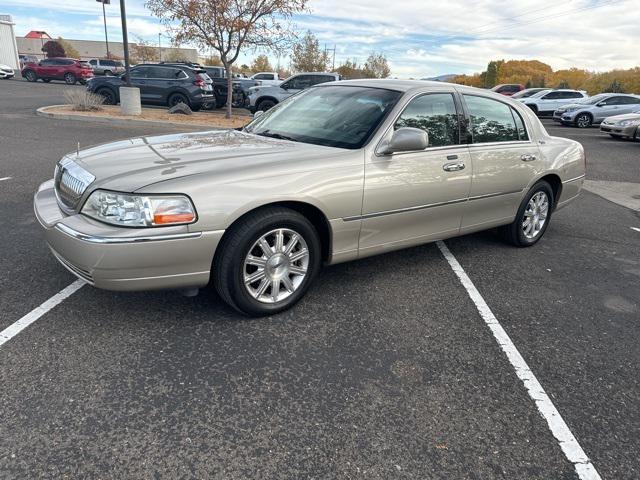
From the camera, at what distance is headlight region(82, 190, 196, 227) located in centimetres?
271

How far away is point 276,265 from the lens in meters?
3.23

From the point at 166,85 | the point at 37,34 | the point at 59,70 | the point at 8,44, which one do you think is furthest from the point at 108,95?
the point at 37,34

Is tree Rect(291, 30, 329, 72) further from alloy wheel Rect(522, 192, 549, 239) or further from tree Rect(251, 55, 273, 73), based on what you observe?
alloy wheel Rect(522, 192, 549, 239)

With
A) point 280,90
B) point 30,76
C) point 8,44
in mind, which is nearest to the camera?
point 280,90

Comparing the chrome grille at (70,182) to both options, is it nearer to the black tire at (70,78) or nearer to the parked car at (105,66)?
the black tire at (70,78)

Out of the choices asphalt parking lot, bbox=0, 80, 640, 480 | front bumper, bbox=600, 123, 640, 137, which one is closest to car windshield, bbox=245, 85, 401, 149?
asphalt parking lot, bbox=0, 80, 640, 480

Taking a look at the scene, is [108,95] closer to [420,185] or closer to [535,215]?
[535,215]

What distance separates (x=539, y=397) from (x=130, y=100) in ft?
47.6

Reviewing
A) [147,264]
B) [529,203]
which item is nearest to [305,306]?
[147,264]

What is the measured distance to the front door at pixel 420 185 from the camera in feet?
11.6

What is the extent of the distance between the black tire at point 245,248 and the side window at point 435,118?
3.90 ft

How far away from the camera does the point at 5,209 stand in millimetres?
5172

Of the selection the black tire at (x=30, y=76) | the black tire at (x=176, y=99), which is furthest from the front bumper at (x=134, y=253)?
the black tire at (x=30, y=76)

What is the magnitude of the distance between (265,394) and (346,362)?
1.82 ft
